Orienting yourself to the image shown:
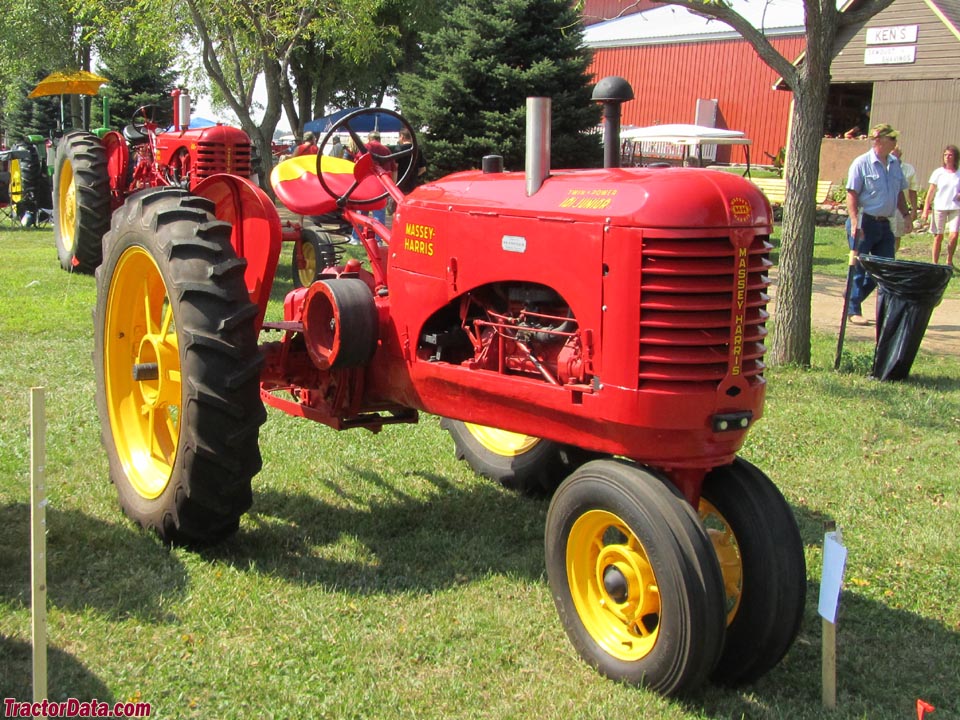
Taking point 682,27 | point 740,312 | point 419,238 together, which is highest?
point 682,27

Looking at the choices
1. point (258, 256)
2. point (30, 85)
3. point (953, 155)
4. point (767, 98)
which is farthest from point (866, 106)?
point (258, 256)

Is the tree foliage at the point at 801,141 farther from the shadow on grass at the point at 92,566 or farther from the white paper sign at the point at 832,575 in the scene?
the shadow on grass at the point at 92,566

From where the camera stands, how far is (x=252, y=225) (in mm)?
4668

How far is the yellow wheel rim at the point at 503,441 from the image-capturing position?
4938mm

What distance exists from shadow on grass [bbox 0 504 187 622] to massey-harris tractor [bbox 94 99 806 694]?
14cm

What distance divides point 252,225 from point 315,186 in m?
0.48

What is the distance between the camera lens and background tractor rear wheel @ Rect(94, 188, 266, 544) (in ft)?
12.4

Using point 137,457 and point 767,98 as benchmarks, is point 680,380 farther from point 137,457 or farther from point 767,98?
point 767,98

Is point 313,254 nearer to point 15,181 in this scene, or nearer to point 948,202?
point 948,202

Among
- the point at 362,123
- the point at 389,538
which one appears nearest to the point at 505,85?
the point at 389,538

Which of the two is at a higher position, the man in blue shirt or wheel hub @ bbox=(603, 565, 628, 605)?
the man in blue shirt

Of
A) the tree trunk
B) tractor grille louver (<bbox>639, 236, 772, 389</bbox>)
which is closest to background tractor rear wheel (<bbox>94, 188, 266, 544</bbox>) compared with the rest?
tractor grille louver (<bbox>639, 236, 772, 389</bbox>)

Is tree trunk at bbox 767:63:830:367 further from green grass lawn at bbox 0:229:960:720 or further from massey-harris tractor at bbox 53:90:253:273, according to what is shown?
massey-harris tractor at bbox 53:90:253:273

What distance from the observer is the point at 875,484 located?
5.17 m
